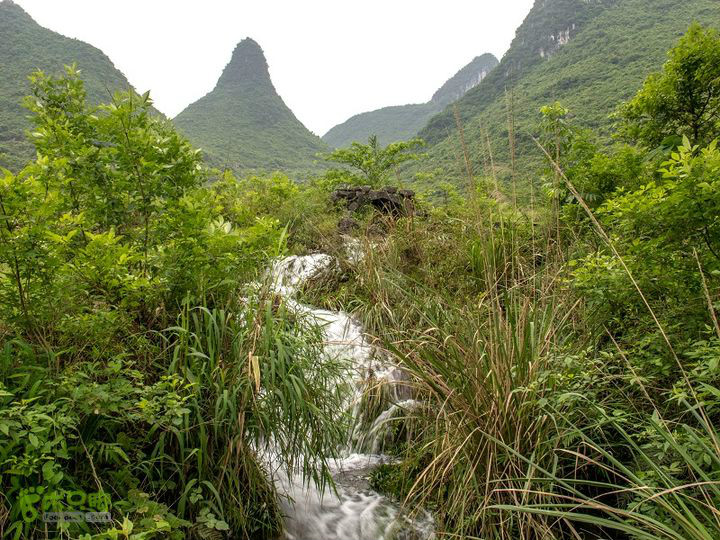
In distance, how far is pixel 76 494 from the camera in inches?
62.5

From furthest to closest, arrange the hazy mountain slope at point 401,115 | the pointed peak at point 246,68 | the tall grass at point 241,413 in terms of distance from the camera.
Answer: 1. the hazy mountain slope at point 401,115
2. the pointed peak at point 246,68
3. the tall grass at point 241,413

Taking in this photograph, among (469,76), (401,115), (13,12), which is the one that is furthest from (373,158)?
(469,76)

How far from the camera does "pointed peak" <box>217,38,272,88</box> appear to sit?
299 ft

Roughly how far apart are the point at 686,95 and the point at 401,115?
115634 millimetres

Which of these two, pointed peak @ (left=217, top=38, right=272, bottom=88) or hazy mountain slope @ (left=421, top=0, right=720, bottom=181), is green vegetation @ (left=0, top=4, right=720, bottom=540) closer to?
hazy mountain slope @ (left=421, top=0, right=720, bottom=181)

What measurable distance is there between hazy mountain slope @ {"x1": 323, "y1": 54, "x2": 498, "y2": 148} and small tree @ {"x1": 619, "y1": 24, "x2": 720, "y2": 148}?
101342 millimetres

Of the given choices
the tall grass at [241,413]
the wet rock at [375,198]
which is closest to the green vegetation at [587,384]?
the tall grass at [241,413]

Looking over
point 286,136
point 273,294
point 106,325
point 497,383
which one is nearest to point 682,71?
point 497,383

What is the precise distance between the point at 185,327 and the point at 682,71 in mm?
4631

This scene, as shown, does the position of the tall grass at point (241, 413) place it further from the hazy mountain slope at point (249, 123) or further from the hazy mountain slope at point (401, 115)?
the hazy mountain slope at point (401, 115)

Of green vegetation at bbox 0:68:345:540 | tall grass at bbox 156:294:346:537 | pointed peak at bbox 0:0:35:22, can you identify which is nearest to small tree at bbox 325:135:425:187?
green vegetation at bbox 0:68:345:540

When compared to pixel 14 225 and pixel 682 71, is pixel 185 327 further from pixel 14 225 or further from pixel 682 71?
pixel 682 71

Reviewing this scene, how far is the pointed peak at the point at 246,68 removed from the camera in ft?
299

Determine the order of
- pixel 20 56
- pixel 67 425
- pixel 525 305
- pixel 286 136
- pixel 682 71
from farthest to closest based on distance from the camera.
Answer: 1. pixel 286 136
2. pixel 20 56
3. pixel 682 71
4. pixel 525 305
5. pixel 67 425
